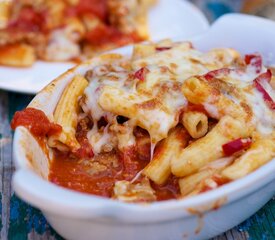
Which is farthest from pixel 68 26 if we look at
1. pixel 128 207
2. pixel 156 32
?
pixel 128 207

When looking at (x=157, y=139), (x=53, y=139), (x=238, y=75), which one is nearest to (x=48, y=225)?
(x=53, y=139)

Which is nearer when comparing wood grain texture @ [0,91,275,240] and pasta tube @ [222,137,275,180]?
pasta tube @ [222,137,275,180]

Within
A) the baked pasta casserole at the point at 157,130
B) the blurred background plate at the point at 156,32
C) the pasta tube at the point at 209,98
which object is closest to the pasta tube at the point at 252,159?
the baked pasta casserole at the point at 157,130

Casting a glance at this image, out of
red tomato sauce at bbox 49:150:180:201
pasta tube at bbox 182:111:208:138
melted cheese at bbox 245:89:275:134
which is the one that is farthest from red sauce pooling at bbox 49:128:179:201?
melted cheese at bbox 245:89:275:134

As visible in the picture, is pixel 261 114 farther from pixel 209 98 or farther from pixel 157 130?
pixel 157 130

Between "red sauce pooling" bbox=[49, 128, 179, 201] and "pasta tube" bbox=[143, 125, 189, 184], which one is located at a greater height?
"pasta tube" bbox=[143, 125, 189, 184]

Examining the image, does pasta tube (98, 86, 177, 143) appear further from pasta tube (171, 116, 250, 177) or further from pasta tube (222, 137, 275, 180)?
pasta tube (222, 137, 275, 180)

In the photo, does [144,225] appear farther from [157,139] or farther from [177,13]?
[177,13]
